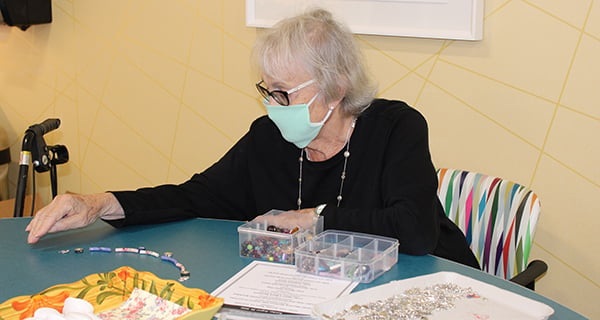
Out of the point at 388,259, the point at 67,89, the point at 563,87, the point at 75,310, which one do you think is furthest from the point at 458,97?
the point at 67,89

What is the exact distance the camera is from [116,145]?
3955mm

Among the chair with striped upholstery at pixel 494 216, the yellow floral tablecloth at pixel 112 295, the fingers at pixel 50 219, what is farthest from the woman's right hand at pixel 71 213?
the chair with striped upholstery at pixel 494 216

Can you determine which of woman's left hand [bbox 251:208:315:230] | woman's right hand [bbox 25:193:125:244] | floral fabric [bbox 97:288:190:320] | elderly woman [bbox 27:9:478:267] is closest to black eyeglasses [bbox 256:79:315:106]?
elderly woman [bbox 27:9:478:267]

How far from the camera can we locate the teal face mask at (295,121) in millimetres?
2096

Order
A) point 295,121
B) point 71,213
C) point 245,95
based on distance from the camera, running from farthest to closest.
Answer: point 245,95 < point 295,121 < point 71,213

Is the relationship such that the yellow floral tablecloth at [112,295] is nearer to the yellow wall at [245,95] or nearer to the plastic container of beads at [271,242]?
the plastic container of beads at [271,242]

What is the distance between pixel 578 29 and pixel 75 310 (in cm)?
195

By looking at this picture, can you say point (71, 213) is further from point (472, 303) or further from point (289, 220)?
point (472, 303)

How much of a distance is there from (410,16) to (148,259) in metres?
1.54

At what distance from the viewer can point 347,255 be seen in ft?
5.64

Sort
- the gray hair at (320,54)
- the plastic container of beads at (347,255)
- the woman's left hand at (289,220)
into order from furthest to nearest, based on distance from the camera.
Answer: the gray hair at (320,54) < the woman's left hand at (289,220) < the plastic container of beads at (347,255)

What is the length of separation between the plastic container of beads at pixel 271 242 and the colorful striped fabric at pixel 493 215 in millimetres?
764

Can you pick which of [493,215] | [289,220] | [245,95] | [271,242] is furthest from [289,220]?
[245,95]

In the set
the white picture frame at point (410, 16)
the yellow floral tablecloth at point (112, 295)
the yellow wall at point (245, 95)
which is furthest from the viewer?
the white picture frame at point (410, 16)
